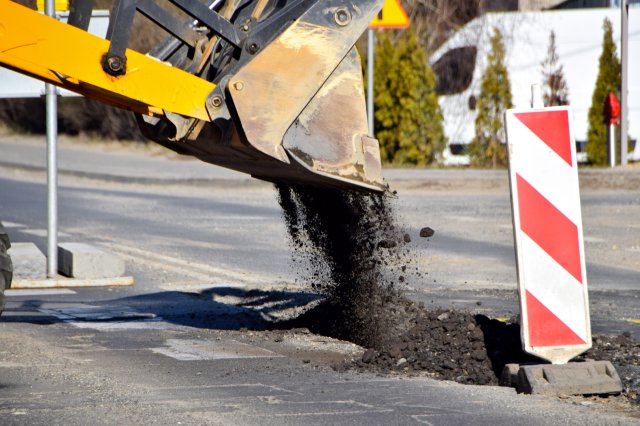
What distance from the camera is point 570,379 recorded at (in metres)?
5.59

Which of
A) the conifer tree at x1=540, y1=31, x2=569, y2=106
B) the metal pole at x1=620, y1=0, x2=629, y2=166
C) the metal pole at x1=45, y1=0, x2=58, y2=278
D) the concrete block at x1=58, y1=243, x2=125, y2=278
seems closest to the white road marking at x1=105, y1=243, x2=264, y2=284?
the concrete block at x1=58, y1=243, x2=125, y2=278

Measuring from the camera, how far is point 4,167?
997 inches

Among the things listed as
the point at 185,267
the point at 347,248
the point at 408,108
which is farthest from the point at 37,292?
the point at 408,108

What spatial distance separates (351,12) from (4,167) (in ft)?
66.4

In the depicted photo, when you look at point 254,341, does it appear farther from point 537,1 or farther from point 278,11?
point 537,1

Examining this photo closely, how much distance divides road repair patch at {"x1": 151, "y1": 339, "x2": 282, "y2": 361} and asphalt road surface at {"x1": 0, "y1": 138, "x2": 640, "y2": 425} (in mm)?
17

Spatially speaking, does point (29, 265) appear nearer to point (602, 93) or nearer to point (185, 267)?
point (185, 267)

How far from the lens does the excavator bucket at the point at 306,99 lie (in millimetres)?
6121

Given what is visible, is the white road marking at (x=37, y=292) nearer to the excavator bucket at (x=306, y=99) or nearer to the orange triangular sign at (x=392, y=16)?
the excavator bucket at (x=306, y=99)

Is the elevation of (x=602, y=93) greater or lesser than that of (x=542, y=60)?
lesser

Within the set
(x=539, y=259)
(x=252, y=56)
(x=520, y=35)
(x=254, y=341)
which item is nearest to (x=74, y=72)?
(x=252, y=56)

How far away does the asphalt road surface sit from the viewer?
5270 mm

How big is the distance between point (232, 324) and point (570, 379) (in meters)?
2.97

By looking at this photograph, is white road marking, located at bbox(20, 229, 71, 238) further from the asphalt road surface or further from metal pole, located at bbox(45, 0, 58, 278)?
metal pole, located at bbox(45, 0, 58, 278)
